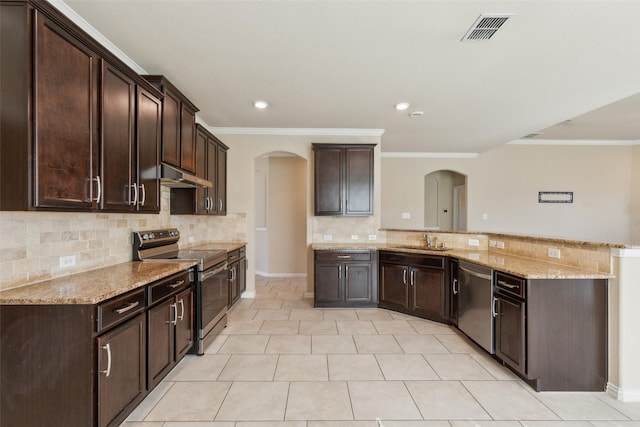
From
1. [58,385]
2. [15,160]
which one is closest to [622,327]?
[58,385]

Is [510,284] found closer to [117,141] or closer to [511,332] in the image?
[511,332]

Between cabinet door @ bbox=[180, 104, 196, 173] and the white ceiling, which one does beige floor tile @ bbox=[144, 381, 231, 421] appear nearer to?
cabinet door @ bbox=[180, 104, 196, 173]

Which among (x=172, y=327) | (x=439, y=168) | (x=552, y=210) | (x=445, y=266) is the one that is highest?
(x=439, y=168)

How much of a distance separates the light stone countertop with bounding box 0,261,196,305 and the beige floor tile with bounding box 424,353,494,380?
2.38 metres

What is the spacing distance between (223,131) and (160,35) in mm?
2474

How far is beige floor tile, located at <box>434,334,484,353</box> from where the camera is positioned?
2.96 m

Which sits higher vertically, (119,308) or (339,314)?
(119,308)

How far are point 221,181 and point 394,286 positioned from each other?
292 centimetres

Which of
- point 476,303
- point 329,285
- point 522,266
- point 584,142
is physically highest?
point 584,142

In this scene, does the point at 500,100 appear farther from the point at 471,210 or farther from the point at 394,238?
the point at 471,210

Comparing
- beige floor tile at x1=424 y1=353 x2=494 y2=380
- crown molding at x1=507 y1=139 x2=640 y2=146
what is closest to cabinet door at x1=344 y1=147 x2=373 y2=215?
beige floor tile at x1=424 y1=353 x2=494 y2=380

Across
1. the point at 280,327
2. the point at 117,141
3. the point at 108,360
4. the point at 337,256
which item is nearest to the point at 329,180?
the point at 337,256

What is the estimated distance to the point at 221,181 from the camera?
443 centimetres

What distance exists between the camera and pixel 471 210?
6594 millimetres
